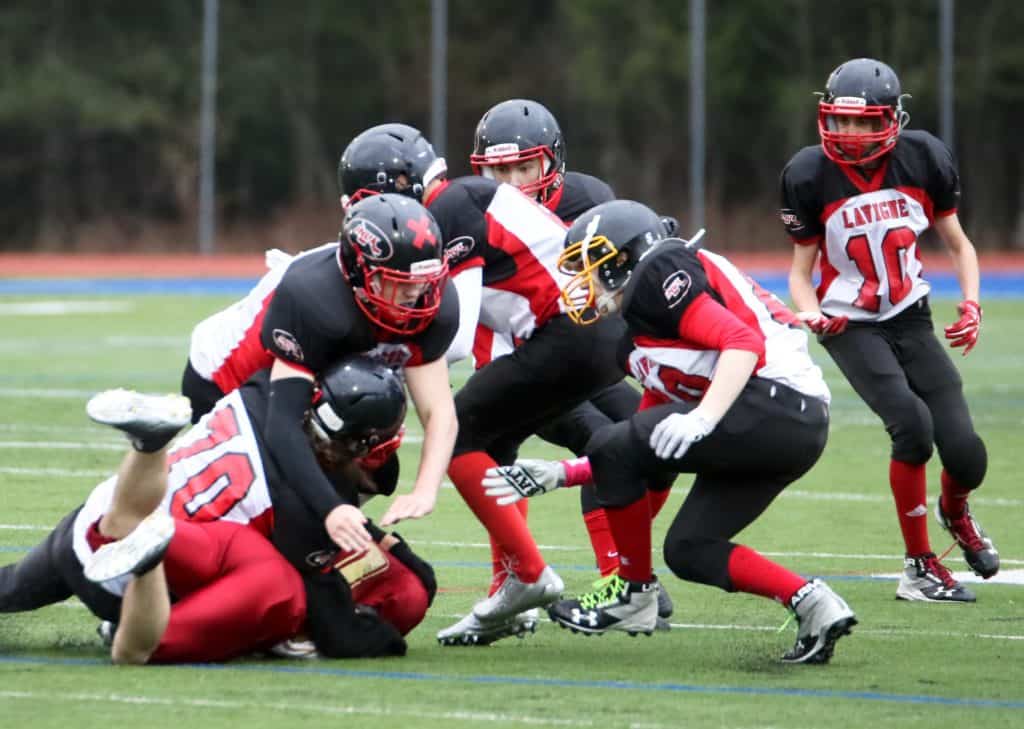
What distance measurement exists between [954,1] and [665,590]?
2200cm

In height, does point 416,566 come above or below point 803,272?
below

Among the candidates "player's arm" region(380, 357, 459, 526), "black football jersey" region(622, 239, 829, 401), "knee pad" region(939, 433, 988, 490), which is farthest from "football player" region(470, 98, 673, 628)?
"knee pad" region(939, 433, 988, 490)

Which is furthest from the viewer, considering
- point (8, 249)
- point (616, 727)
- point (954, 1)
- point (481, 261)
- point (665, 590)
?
point (8, 249)

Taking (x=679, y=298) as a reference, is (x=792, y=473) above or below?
below

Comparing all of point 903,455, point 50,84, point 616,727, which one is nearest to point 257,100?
point 50,84

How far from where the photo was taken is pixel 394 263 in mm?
5324

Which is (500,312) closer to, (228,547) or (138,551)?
(228,547)

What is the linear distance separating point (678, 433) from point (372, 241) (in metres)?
1.00

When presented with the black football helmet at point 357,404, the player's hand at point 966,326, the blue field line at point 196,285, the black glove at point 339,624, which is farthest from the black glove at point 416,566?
the blue field line at point 196,285

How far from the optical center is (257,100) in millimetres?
30094

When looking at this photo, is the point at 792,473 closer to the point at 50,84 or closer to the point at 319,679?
the point at 319,679

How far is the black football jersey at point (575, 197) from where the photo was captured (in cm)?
691

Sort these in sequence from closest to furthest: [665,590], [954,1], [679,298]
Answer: [679,298] < [665,590] < [954,1]

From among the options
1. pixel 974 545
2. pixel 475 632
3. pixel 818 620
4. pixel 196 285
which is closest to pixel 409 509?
pixel 475 632
